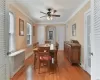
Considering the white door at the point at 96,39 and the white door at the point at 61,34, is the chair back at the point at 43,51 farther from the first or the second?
the white door at the point at 61,34

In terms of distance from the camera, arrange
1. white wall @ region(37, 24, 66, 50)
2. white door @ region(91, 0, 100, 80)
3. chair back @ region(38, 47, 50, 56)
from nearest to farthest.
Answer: white door @ region(91, 0, 100, 80), chair back @ region(38, 47, 50, 56), white wall @ region(37, 24, 66, 50)

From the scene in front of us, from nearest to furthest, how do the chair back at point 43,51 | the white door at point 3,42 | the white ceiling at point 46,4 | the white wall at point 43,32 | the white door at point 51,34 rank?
the white door at point 3,42 < the chair back at point 43,51 < the white ceiling at point 46,4 < the white wall at point 43,32 < the white door at point 51,34

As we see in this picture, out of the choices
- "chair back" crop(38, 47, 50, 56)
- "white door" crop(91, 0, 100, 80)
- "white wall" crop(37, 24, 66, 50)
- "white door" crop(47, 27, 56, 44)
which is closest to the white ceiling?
"chair back" crop(38, 47, 50, 56)

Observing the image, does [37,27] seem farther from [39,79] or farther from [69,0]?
[39,79]

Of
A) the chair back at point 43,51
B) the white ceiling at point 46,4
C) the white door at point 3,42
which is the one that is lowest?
the chair back at point 43,51

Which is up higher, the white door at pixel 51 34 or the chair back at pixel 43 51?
the white door at pixel 51 34

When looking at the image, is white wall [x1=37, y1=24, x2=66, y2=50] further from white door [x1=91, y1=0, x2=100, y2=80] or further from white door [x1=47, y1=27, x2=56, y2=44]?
white door [x1=91, y1=0, x2=100, y2=80]

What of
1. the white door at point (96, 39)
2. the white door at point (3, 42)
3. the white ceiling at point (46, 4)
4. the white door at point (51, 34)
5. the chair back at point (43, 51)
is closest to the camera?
the white door at point (3, 42)

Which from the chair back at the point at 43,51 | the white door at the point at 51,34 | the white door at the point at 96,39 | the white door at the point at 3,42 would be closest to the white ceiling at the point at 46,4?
the chair back at the point at 43,51

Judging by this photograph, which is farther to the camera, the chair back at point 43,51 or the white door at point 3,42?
the chair back at point 43,51

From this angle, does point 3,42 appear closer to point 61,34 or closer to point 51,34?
point 61,34

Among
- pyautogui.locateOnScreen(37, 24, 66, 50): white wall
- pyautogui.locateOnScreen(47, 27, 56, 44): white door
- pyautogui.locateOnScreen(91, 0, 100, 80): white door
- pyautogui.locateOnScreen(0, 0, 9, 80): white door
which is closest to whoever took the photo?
pyautogui.locateOnScreen(0, 0, 9, 80): white door

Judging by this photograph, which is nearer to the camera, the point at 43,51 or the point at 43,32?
the point at 43,51

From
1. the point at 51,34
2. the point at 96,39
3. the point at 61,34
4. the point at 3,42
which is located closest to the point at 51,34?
the point at 51,34
